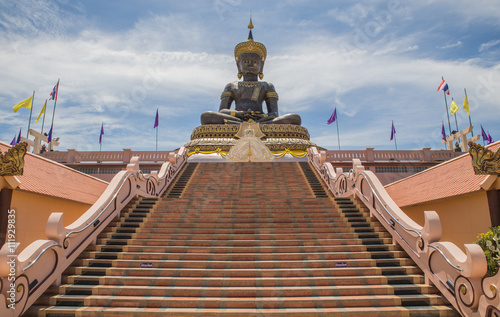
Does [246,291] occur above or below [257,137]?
below

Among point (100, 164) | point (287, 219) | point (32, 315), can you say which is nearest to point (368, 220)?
point (287, 219)

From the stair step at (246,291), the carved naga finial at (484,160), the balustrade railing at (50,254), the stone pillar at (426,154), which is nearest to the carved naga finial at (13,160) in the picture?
the balustrade railing at (50,254)

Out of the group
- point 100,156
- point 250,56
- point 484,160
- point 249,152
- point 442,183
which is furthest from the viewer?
point 250,56

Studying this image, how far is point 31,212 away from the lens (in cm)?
820

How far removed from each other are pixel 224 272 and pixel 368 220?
4268mm

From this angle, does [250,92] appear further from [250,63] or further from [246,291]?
[246,291]

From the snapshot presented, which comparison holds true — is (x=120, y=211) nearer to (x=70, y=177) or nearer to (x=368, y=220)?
(x=70, y=177)

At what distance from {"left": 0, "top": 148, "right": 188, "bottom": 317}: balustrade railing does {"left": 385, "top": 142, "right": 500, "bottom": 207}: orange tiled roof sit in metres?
8.62

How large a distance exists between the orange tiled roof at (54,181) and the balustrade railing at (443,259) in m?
8.46

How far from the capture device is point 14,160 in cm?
682

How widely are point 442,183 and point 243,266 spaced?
6059 mm

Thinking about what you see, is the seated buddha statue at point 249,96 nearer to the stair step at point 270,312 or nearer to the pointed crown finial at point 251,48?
the pointed crown finial at point 251,48

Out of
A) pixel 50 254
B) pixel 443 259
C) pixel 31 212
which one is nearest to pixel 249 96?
pixel 31 212

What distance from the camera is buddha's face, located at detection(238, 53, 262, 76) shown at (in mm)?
29672
